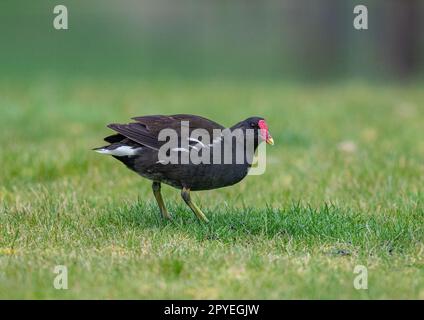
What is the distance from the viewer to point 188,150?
548cm

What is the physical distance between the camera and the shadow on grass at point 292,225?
17.2 feet

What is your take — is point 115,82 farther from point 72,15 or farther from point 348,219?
point 72,15

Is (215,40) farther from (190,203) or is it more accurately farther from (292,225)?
(292,225)

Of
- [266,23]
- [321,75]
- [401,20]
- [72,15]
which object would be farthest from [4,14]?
[401,20]

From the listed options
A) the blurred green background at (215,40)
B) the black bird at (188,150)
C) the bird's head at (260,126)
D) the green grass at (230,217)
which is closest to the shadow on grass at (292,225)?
the green grass at (230,217)

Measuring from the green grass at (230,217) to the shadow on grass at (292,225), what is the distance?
0.01 metres

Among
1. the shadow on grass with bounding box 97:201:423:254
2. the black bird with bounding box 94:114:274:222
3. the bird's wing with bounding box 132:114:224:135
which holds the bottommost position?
the shadow on grass with bounding box 97:201:423:254

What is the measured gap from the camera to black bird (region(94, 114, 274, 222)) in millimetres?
5484

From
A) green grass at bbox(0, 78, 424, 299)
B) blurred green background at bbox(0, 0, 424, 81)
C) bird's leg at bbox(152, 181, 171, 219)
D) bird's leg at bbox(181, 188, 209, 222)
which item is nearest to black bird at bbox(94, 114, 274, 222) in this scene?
bird's leg at bbox(181, 188, 209, 222)

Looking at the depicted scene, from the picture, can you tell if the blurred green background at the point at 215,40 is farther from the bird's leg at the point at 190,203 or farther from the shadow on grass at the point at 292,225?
the bird's leg at the point at 190,203

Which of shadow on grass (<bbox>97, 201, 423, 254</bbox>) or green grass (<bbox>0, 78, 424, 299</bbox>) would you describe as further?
shadow on grass (<bbox>97, 201, 423, 254</bbox>)

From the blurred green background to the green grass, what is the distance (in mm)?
8112

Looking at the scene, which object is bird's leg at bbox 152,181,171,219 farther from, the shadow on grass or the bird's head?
the bird's head

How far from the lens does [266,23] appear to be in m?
26.9
